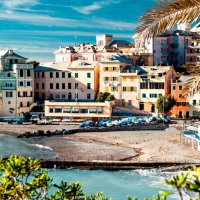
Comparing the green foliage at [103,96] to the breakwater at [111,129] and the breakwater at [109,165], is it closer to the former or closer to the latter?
the breakwater at [111,129]

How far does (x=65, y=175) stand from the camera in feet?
107

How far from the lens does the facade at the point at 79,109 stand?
63.7 meters

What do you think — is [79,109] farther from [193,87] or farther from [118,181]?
[193,87]

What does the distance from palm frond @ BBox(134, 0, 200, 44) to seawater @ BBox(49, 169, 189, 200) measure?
19.9 m

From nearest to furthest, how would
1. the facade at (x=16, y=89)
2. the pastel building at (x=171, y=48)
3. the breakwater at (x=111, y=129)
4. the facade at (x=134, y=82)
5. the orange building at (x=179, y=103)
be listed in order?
1. the breakwater at (x=111, y=129)
2. the orange building at (x=179, y=103)
3. the facade at (x=134, y=82)
4. the facade at (x=16, y=89)
5. the pastel building at (x=171, y=48)

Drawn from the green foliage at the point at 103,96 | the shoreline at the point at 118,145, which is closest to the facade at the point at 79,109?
the green foliage at the point at 103,96

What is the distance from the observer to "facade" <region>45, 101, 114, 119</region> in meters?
63.7

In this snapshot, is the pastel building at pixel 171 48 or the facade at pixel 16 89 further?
the pastel building at pixel 171 48

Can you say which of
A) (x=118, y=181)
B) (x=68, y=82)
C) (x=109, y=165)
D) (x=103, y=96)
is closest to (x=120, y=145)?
(x=109, y=165)

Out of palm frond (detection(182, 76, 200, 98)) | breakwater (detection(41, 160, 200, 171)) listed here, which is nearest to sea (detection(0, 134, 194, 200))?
breakwater (detection(41, 160, 200, 171))

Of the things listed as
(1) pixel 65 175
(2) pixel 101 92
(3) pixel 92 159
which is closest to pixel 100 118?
(2) pixel 101 92

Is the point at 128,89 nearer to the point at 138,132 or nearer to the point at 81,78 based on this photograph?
the point at 81,78

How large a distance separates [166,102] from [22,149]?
2524 centimetres

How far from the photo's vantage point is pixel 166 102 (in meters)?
61.4
